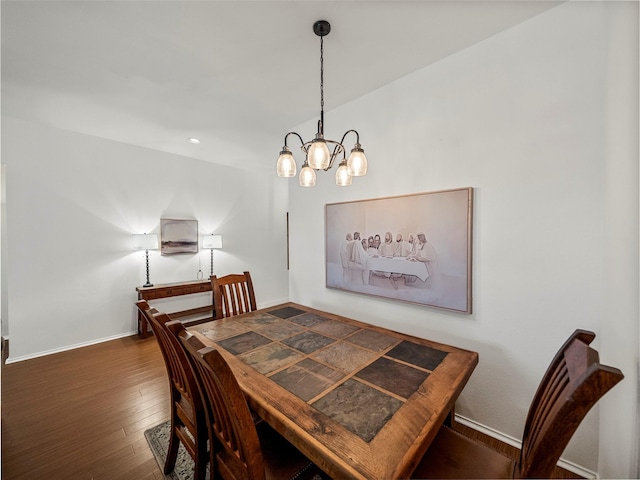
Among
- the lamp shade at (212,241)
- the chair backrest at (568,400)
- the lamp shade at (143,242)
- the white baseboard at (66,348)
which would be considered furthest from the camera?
the lamp shade at (212,241)

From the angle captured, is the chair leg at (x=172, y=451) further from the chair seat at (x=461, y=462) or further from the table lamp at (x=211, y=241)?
the table lamp at (x=211, y=241)

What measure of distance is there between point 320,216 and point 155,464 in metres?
2.29

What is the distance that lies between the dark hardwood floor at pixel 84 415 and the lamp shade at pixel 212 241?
171 centimetres

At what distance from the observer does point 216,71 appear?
199 cm

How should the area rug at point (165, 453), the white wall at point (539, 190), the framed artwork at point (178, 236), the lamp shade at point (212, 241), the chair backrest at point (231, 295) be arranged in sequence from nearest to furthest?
the white wall at point (539, 190), the area rug at point (165, 453), the chair backrest at point (231, 295), the framed artwork at point (178, 236), the lamp shade at point (212, 241)

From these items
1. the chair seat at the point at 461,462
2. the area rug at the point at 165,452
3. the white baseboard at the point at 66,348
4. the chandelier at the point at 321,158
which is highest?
the chandelier at the point at 321,158

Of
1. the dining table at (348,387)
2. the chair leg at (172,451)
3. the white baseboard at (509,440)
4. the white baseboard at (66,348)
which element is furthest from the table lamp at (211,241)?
the white baseboard at (509,440)

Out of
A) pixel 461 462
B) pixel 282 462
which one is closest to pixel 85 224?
pixel 282 462

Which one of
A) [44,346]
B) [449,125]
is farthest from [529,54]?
[44,346]

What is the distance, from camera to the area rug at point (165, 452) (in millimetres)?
1493

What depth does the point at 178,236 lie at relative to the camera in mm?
4027

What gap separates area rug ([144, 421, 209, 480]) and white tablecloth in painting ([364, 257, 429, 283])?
1.77 m

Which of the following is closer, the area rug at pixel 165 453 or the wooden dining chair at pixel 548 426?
the wooden dining chair at pixel 548 426

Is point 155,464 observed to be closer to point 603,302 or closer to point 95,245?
point 603,302
